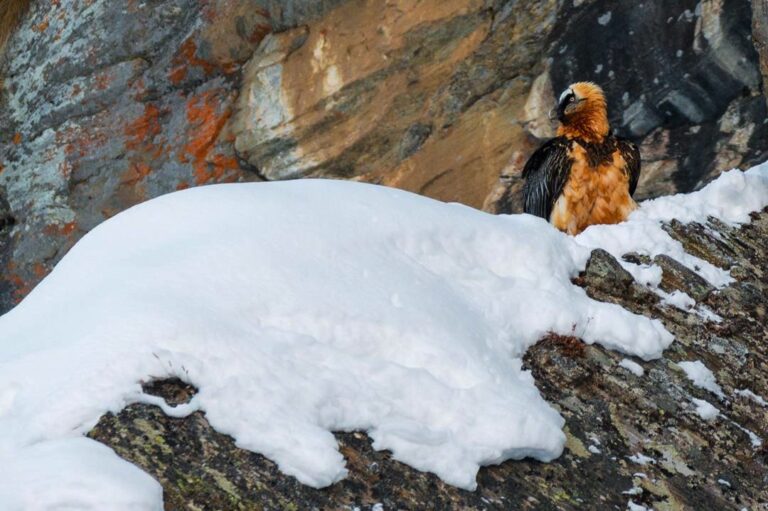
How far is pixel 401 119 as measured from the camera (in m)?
12.8

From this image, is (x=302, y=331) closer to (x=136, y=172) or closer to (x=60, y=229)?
(x=136, y=172)

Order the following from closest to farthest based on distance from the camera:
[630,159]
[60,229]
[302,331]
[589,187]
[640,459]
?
[302,331], [640,459], [589,187], [630,159], [60,229]

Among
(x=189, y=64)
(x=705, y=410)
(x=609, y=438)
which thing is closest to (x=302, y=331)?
(x=609, y=438)

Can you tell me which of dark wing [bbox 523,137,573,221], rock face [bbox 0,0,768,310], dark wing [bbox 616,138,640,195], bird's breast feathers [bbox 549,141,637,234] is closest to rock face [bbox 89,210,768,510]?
bird's breast feathers [bbox 549,141,637,234]

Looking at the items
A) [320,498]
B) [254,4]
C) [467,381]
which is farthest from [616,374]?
[254,4]

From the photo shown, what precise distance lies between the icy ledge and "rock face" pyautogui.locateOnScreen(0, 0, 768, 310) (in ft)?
20.4

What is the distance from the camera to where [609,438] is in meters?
4.65

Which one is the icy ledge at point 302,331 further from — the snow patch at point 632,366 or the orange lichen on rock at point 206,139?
the orange lichen on rock at point 206,139

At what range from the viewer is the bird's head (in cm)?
802

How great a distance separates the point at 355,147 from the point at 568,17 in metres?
2.82

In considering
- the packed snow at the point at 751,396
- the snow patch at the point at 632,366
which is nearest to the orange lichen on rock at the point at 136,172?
the snow patch at the point at 632,366

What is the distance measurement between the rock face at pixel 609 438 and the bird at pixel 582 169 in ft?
4.21

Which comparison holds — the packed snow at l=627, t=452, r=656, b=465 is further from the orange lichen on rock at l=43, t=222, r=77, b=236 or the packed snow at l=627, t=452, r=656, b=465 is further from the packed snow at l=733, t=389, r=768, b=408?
the orange lichen on rock at l=43, t=222, r=77, b=236

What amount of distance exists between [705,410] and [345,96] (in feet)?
27.8
